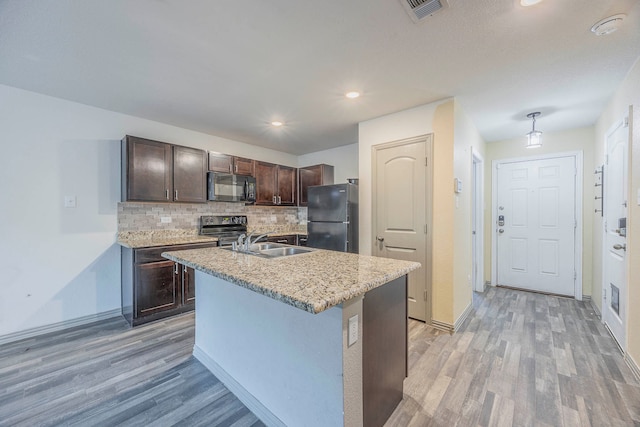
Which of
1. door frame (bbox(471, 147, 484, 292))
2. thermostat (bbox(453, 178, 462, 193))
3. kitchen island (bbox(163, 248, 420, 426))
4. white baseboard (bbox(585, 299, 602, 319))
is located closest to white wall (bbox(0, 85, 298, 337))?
kitchen island (bbox(163, 248, 420, 426))

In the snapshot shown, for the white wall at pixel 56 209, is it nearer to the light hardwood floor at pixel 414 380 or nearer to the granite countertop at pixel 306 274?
the light hardwood floor at pixel 414 380

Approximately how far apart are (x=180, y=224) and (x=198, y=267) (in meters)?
2.43

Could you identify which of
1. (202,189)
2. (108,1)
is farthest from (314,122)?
(108,1)

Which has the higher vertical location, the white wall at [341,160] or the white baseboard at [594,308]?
the white wall at [341,160]

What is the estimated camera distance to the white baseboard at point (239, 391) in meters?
1.52

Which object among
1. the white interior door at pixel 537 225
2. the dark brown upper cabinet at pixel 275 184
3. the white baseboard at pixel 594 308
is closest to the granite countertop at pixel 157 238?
the dark brown upper cabinet at pixel 275 184

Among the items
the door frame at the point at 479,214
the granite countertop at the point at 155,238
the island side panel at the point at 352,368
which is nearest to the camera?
the island side panel at the point at 352,368

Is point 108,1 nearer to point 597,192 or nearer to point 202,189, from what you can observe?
point 202,189

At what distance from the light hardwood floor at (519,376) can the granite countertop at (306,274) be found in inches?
35.5

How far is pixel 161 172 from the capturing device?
10.5ft

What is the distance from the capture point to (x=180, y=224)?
3.66 meters

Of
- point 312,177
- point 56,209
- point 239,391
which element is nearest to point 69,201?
point 56,209

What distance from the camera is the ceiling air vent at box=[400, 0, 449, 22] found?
1450 millimetres

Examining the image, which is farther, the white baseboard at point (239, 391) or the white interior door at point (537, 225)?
the white interior door at point (537, 225)
